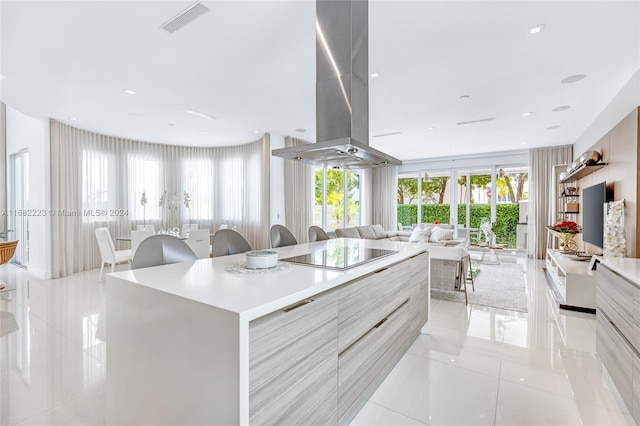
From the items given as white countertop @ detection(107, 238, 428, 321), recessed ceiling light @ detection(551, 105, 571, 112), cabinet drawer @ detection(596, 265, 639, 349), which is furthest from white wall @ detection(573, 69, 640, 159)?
white countertop @ detection(107, 238, 428, 321)

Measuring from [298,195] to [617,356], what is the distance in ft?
17.9

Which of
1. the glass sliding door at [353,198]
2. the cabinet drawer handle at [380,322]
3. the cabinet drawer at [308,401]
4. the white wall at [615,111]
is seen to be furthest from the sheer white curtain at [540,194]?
the cabinet drawer at [308,401]

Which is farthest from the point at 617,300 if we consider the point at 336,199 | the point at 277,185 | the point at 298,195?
the point at 336,199

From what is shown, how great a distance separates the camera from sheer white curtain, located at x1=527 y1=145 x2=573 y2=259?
7189mm

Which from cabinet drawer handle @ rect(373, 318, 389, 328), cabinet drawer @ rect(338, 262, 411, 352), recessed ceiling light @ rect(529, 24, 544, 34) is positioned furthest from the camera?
recessed ceiling light @ rect(529, 24, 544, 34)

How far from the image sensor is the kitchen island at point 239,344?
3.14ft

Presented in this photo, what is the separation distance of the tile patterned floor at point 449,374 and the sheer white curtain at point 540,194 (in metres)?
4.64

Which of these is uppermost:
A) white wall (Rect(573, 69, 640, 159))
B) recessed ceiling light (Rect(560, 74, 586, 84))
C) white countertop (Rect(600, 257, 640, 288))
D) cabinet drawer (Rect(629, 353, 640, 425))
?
recessed ceiling light (Rect(560, 74, 586, 84))

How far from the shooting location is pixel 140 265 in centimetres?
171

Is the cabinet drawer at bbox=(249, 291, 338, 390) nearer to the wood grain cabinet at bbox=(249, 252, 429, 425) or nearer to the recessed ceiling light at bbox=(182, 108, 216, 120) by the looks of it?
the wood grain cabinet at bbox=(249, 252, 429, 425)

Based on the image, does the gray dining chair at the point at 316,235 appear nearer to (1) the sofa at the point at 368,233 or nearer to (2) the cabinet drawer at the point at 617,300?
(2) the cabinet drawer at the point at 617,300

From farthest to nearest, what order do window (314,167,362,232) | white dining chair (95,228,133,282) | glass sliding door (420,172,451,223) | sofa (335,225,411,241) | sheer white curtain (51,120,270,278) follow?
glass sliding door (420,172,451,223)
window (314,167,362,232)
sofa (335,225,411,241)
sheer white curtain (51,120,270,278)
white dining chair (95,228,133,282)

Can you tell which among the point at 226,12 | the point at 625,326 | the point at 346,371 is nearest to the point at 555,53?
the point at 625,326

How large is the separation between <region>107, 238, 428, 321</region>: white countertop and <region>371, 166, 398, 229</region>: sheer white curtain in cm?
816
